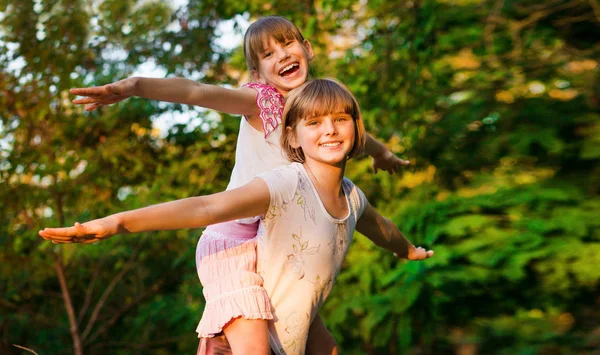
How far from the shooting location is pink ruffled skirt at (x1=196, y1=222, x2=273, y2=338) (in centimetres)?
194

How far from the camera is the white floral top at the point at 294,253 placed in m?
1.95

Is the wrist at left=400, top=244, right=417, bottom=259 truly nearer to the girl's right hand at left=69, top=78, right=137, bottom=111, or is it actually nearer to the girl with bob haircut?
the girl with bob haircut

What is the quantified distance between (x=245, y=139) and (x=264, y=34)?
0.33m

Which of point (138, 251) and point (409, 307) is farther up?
point (138, 251)

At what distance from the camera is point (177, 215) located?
5.49 feet

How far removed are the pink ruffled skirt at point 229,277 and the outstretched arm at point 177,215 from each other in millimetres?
201

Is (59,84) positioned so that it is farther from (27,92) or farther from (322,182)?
(322,182)

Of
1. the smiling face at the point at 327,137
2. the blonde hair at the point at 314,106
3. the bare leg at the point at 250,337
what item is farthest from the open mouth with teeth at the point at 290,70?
the bare leg at the point at 250,337

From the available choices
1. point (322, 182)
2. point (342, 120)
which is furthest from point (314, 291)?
point (342, 120)

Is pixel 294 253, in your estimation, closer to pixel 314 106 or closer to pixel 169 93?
pixel 314 106

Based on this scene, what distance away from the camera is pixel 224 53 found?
18.2 ft

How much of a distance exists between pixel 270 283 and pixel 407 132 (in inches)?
123

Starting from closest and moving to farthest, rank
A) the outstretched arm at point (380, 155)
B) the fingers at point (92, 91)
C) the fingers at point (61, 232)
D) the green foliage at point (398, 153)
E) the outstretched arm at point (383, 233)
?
the fingers at point (61, 232) → the fingers at point (92, 91) → the outstretched arm at point (383, 233) → the outstretched arm at point (380, 155) → the green foliage at point (398, 153)

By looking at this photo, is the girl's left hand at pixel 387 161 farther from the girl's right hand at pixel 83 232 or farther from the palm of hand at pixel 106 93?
the girl's right hand at pixel 83 232
